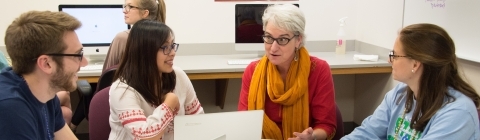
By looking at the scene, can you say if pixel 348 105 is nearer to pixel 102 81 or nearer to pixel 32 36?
pixel 102 81

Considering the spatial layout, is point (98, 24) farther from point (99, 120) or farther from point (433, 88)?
point (433, 88)

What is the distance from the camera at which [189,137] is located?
4.51 ft

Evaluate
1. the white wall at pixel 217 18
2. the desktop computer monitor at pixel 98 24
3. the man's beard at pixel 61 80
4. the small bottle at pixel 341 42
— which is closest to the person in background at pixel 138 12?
the desktop computer monitor at pixel 98 24

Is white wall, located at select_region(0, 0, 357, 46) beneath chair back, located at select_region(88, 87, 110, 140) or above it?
above

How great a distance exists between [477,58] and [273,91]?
1.13 metres

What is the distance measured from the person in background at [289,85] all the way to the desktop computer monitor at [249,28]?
138 centimetres

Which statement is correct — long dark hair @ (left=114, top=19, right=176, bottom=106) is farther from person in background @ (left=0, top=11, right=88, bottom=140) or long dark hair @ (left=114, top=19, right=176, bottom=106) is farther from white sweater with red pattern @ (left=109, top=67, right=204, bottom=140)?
person in background @ (left=0, top=11, right=88, bottom=140)

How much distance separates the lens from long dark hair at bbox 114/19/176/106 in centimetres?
164

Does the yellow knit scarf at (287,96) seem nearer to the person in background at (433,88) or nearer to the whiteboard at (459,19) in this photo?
the person in background at (433,88)

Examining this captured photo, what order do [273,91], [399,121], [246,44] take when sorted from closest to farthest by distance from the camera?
[399,121] < [273,91] < [246,44]

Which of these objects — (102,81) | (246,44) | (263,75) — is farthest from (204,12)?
(263,75)

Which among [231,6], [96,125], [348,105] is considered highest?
[231,6]

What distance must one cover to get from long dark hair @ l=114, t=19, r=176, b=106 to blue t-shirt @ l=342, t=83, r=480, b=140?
741mm

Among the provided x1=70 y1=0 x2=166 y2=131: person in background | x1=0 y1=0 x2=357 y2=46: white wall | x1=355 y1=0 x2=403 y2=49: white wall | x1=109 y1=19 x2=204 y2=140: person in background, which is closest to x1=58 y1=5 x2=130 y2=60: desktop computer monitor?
x1=0 y1=0 x2=357 y2=46: white wall
